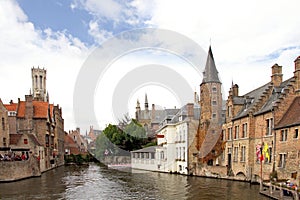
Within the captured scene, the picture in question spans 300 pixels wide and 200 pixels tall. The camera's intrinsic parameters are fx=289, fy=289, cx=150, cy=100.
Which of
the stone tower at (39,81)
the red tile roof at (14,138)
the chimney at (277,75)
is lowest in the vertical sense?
the red tile roof at (14,138)

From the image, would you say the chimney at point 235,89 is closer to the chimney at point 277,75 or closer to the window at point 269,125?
the chimney at point 277,75

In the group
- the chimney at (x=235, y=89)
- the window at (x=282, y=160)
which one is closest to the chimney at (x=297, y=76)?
the window at (x=282, y=160)

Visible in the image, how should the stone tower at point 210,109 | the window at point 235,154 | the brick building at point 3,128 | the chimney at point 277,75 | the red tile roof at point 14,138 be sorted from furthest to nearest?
the red tile roof at point 14,138 < the brick building at point 3,128 < the stone tower at point 210,109 < the window at point 235,154 < the chimney at point 277,75

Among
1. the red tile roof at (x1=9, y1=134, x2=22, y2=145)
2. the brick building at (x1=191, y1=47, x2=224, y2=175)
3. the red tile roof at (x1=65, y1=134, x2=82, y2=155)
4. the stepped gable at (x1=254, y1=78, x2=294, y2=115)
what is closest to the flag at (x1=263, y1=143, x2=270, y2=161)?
the stepped gable at (x1=254, y1=78, x2=294, y2=115)

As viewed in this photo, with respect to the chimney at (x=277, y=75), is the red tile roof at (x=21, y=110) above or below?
below

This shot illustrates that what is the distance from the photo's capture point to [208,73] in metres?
39.8

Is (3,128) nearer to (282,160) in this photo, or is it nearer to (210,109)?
(210,109)

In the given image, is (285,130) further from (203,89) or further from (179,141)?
(179,141)

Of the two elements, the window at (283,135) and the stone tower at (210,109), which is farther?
the stone tower at (210,109)

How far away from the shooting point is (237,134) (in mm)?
34406

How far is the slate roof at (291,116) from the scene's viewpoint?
2483 centimetres

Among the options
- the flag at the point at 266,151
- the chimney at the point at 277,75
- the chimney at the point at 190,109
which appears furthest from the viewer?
the chimney at the point at 190,109

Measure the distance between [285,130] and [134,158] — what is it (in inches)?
1298

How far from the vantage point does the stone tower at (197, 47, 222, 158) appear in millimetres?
38438
